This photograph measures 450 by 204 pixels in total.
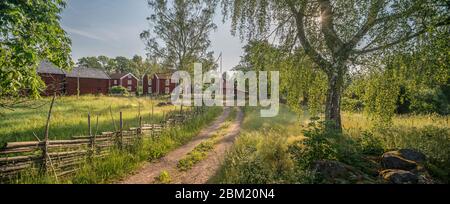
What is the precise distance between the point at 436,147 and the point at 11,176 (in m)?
10.5

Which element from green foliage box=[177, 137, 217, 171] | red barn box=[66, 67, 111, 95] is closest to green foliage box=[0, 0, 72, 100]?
green foliage box=[177, 137, 217, 171]

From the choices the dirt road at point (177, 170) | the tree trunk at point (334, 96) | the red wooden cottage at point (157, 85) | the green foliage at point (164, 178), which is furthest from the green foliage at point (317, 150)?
the red wooden cottage at point (157, 85)

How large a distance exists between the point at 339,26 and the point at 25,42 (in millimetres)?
7671

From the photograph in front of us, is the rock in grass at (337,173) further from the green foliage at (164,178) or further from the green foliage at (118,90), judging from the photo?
the green foliage at (118,90)

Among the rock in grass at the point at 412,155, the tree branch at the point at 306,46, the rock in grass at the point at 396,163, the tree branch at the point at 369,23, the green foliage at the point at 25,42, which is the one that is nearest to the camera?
the green foliage at the point at 25,42

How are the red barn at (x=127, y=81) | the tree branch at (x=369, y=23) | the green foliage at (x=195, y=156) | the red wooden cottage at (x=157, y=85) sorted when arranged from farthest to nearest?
the red barn at (x=127, y=81) < the red wooden cottage at (x=157, y=85) < the green foliage at (x=195, y=156) < the tree branch at (x=369, y=23)

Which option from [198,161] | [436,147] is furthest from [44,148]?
[436,147]

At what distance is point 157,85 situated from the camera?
45.2 metres

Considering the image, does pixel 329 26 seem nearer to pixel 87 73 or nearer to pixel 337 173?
pixel 337 173

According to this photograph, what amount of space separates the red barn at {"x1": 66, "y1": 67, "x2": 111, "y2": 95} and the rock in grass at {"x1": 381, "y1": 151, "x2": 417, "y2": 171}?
122 ft

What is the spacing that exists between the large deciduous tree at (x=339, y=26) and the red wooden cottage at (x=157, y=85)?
3988 centimetres

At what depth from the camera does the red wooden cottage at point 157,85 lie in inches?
1780

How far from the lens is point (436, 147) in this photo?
5777 millimetres

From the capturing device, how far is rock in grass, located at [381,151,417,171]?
15.1 ft
